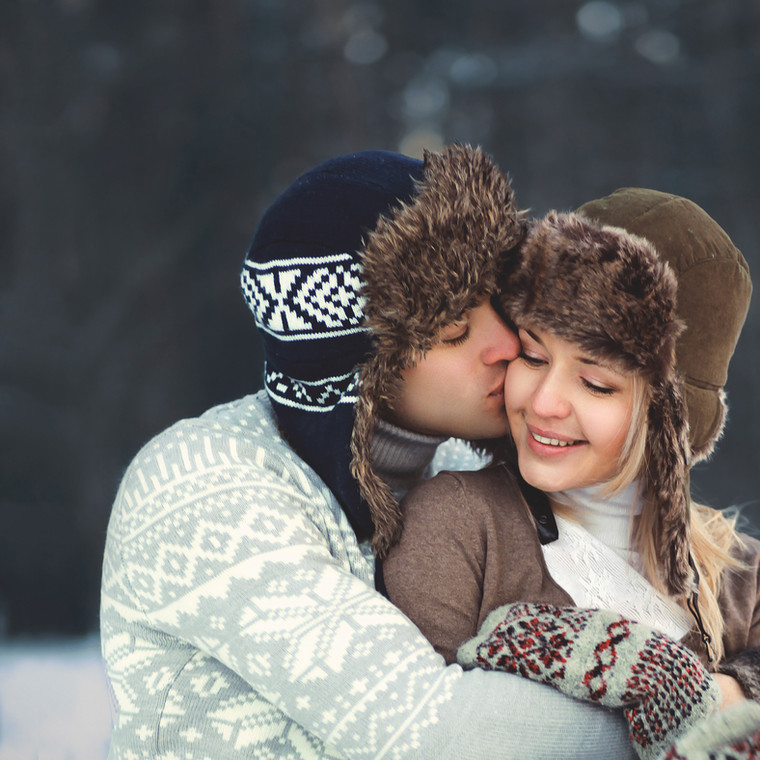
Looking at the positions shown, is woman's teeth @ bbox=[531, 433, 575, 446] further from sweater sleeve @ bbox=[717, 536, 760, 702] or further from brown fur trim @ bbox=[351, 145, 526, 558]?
sweater sleeve @ bbox=[717, 536, 760, 702]

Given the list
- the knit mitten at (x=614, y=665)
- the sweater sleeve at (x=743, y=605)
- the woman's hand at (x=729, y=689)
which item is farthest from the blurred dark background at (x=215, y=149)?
the knit mitten at (x=614, y=665)

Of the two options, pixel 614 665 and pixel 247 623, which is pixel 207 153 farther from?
pixel 614 665

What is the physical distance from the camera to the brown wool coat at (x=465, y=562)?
130 centimetres

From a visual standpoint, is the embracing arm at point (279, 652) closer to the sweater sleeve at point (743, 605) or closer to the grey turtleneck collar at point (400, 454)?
the grey turtleneck collar at point (400, 454)

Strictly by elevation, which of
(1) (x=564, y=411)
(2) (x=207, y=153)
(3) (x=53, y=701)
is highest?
(2) (x=207, y=153)

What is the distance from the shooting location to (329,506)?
1.39m

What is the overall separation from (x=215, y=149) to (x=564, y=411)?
2103 mm

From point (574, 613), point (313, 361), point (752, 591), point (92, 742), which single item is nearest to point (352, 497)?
point (313, 361)

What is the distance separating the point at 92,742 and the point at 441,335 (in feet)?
6.55

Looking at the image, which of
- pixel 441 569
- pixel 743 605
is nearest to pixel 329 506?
pixel 441 569

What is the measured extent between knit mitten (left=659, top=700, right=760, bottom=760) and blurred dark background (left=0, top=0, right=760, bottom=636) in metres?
2.26

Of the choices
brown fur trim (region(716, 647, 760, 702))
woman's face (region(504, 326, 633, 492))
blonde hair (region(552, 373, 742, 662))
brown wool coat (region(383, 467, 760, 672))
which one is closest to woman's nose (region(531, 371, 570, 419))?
woman's face (region(504, 326, 633, 492))

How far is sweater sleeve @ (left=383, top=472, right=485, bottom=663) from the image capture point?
1.30 metres

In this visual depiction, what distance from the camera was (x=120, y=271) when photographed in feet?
9.91
